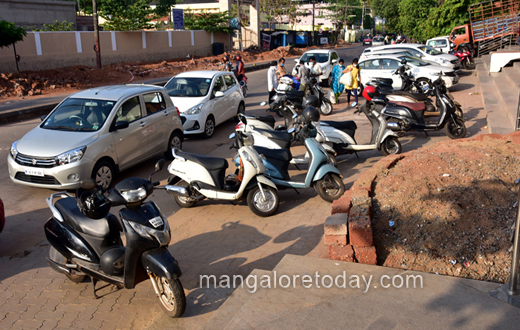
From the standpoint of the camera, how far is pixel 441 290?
376cm

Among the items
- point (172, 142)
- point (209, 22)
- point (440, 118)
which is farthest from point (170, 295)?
point (209, 22)

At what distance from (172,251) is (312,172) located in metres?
2.47

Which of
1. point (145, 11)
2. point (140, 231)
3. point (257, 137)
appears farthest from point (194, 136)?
point (145, 11)

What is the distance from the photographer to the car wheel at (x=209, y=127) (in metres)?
11.6

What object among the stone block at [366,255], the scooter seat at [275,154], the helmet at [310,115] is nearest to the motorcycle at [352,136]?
the helmet at [310,115]

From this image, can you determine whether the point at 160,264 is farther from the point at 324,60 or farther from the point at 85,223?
the point at 324,60

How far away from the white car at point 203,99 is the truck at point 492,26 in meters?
17.2

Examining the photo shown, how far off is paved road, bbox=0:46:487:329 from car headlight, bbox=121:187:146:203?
1188mm

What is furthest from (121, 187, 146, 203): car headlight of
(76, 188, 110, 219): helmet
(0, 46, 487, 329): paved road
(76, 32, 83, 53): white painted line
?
(76, 32, 83, 53): white painted line

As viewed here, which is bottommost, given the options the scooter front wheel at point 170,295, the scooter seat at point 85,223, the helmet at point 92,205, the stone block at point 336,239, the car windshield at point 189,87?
the scooter front wheel at point 170,295

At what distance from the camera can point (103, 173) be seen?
7543 millimetres

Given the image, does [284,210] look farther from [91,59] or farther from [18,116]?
[91,59]

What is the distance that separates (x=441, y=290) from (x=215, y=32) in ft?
137

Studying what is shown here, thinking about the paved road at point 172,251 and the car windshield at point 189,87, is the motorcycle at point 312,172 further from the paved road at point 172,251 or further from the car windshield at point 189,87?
the car windshield at point 189,87
